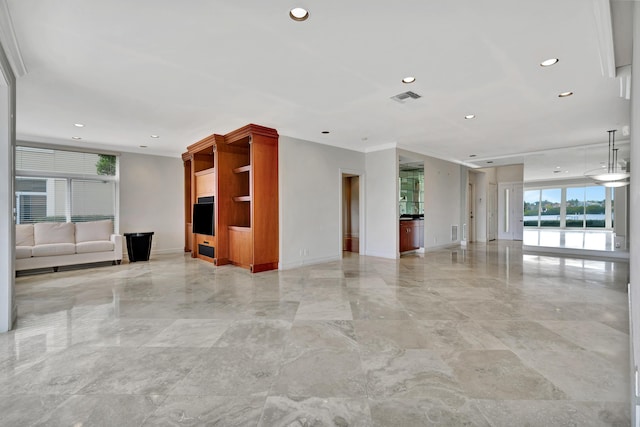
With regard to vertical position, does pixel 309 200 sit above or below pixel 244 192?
below

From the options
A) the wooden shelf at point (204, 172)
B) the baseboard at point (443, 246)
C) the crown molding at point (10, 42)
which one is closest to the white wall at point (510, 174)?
the baseboard at point (443, 246)

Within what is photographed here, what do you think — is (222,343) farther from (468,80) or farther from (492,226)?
(492,226)

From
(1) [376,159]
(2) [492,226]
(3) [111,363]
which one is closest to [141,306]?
(3) [111,363]

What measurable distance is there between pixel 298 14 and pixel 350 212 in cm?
701

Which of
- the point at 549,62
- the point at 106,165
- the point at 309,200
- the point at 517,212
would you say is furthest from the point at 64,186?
the point at 517,212

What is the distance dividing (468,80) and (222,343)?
3.91m

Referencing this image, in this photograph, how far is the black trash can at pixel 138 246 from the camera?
22.4 feet

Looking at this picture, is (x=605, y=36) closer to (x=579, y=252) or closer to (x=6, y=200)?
(x=6, y=200)

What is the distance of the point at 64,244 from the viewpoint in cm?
589

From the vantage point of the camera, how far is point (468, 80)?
3.50 metres

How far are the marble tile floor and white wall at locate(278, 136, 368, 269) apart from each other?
159cm

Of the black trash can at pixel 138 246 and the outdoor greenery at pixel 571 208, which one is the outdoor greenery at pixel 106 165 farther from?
the outdoor greenery at pixel 571 208

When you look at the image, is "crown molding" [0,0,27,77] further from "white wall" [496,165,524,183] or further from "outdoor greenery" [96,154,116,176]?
"white wall" [496,165,524,183]

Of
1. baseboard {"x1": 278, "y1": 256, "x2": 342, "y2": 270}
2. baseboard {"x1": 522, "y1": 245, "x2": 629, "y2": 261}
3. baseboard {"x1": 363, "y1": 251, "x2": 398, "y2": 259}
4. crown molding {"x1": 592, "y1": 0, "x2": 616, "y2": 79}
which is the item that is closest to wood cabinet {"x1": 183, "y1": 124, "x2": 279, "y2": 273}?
baseboard {"x1": 278, "y1": 256, "x2": 342, "y2": 270}
